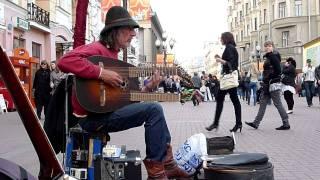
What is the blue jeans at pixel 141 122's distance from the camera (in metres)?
4.35

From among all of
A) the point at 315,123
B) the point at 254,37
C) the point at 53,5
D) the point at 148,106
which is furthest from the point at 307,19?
the point at 148,106

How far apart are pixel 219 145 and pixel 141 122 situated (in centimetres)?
131

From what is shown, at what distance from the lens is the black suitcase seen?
4414 millimetres

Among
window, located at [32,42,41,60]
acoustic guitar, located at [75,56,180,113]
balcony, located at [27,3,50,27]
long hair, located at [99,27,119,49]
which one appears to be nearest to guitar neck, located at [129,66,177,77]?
acoustic guitar, located at [75,56,180,113]

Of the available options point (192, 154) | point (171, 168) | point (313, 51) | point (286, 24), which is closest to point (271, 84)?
point (192, 154)

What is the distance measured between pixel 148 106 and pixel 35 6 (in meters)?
23.4

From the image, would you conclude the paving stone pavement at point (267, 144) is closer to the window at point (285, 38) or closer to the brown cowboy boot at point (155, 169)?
the brown cowboy boot at point (155, 169)

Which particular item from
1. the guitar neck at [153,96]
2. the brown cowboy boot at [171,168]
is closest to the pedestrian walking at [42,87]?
the brown cowboy boot at [171,168]

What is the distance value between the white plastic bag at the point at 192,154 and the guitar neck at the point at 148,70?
3.23ft

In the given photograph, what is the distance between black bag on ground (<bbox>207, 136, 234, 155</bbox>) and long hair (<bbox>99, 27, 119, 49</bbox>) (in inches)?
58.8

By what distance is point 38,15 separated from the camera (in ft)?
87.7

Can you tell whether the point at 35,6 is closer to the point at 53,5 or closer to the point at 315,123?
the point at 53,5

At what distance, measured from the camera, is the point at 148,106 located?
4.43 m

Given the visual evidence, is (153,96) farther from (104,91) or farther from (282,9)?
(282,9)
